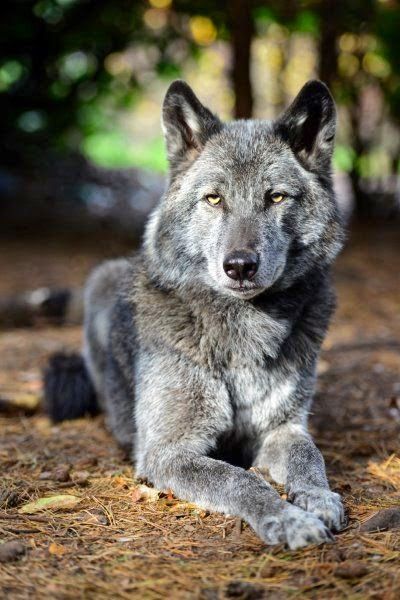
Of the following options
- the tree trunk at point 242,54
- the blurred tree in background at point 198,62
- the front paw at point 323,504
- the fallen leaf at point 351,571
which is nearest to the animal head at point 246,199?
the front paw at point 323,504

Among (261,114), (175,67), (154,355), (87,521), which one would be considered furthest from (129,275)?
(261,114)

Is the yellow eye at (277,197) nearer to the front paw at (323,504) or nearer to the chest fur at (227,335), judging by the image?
the chest fur at (227,335)

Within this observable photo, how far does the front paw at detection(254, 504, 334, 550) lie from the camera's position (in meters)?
2.96

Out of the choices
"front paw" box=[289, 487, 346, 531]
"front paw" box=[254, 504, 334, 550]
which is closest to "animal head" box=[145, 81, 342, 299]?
"front paw" box=[289, 487, 346, 531]

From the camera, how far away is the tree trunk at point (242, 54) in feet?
29.3

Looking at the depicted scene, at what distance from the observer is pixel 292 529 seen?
2.99 meters

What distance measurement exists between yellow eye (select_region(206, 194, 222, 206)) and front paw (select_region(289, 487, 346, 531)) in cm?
152

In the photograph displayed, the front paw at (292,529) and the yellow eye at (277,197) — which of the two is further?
the yellow eye at (277,197)

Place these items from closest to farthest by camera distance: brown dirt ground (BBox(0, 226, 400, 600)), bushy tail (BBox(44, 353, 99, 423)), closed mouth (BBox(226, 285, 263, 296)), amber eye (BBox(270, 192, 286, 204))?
brown dirt ground (BBox(0, 226, 400, 600)) < closed mouth (BBox(226, 285, 263, 296)) < amber eye (BBox(270, 192, 286, 204)) < bushy tail (BBox(44, 353, 99, 423))

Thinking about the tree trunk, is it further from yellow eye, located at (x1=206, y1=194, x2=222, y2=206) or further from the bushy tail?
yellow eye, located at (x1=206, y1=194, x2=222, y2=206)

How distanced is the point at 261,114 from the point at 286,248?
351 inches

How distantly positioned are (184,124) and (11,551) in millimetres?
2476

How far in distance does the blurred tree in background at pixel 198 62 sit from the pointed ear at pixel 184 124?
5.12 m

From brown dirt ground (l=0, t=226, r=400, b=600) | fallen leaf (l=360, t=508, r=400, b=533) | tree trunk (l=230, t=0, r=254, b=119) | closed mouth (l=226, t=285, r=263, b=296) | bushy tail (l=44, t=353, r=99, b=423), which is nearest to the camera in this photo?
brown dirt ground (l=0, t=226, r=400, b=600)
